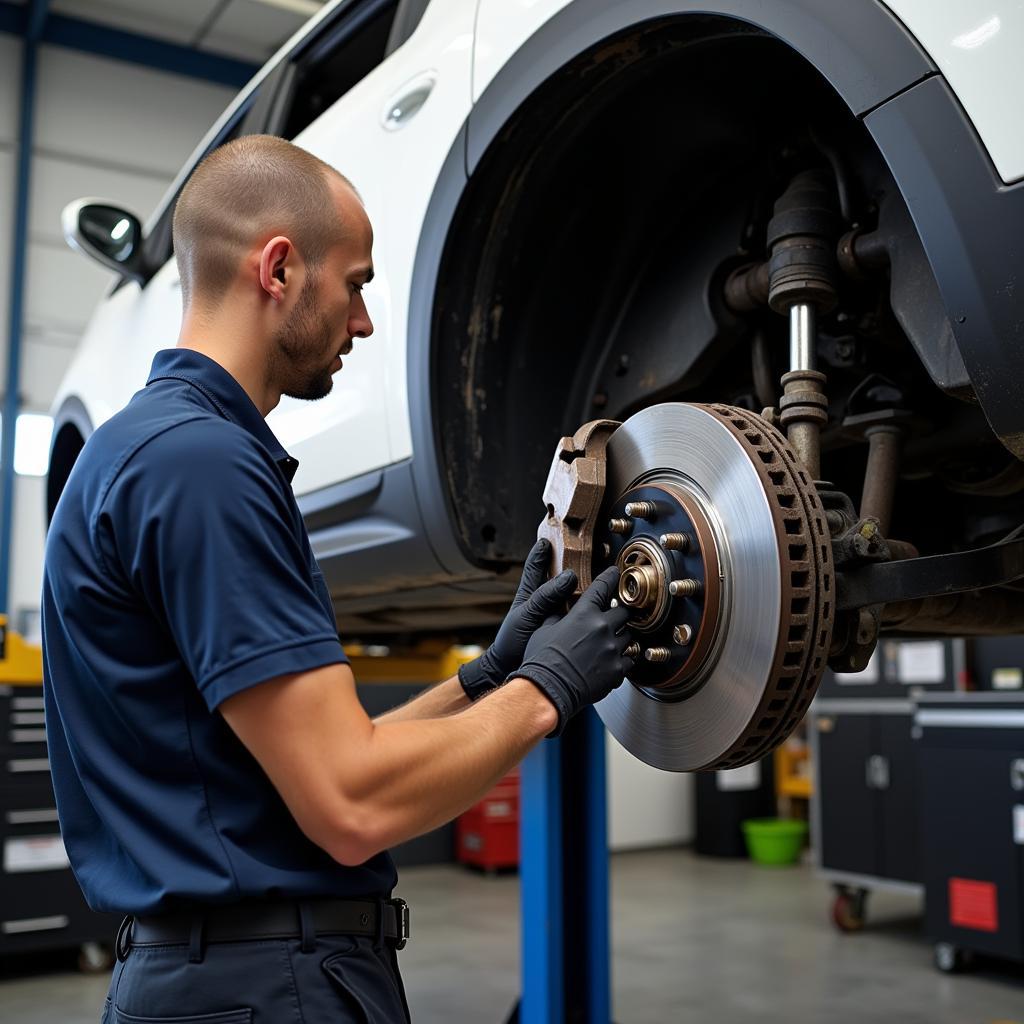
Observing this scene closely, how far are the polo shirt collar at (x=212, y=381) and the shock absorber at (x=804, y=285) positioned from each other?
1.39 feet

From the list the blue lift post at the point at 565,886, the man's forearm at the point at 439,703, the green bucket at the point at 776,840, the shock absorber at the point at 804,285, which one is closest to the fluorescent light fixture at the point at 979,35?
the shock absorber at the point at 804,285

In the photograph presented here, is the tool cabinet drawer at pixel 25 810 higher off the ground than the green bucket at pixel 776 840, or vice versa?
the tool cabinet drawer at pixel 25 810

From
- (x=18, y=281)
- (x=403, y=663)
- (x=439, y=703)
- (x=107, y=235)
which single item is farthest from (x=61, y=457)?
(x=18, y=281)

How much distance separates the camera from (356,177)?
138 centimetres

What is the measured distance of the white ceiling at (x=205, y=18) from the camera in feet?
22.6

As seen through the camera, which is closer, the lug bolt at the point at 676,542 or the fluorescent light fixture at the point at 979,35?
the fluorescent light fixture at the point at 979,35

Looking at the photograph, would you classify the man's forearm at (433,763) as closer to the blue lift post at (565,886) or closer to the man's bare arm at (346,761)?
the man's bare arm at (346,761)

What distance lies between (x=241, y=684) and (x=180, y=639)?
61 mm

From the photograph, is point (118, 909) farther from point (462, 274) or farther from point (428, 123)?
point (428, 123)

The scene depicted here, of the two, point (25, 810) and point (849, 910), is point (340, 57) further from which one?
point (849, 910)

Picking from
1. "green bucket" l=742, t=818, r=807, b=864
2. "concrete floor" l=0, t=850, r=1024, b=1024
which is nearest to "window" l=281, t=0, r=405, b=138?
"concrete floor" l=0, t=850, r=1024, b=1024

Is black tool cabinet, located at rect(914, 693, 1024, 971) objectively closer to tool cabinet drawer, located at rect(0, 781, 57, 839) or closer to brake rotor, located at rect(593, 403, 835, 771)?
tool cabinet drawer, located at rect(0, 781, 57, 839)

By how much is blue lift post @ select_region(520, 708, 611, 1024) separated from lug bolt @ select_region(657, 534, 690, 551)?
50.7 inches

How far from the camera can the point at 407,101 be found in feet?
4.26
